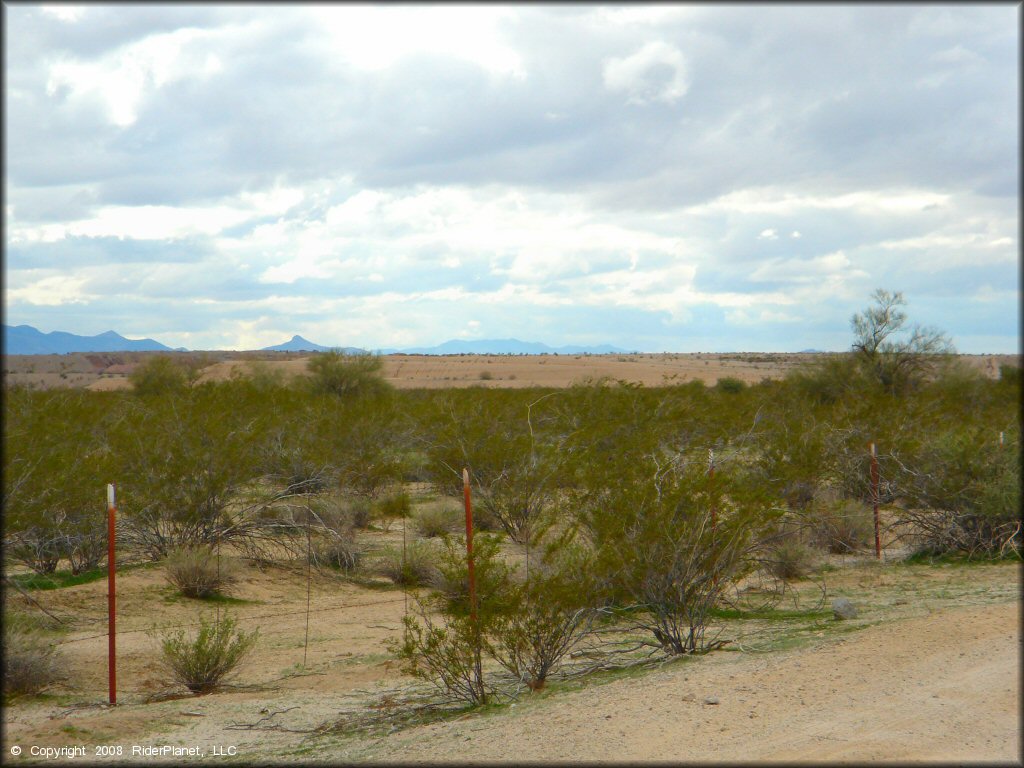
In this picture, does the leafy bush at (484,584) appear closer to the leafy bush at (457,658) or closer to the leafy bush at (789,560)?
the leafy bush at (457,658)

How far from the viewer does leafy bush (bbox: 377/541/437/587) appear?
18.5m

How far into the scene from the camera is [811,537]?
20109mm

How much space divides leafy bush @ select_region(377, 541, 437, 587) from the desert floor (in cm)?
190

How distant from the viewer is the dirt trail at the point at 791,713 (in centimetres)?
701

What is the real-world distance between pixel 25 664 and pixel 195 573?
5.50 meters

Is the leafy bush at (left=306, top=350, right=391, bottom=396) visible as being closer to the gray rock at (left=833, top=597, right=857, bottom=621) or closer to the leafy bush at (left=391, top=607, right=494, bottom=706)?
the gray rock at (left=833, top=597, right=857, bottom=621)

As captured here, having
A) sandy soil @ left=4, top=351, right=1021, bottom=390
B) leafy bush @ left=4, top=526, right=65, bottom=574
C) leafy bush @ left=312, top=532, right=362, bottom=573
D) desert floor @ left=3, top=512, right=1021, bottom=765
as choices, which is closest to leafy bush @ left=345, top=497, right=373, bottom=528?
leafy bush @ left=312, top=532, right=362, bottom=573

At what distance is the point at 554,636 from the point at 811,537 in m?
10.8

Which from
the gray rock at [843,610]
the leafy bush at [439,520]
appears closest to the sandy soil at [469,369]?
the leafy bush at [439,520]

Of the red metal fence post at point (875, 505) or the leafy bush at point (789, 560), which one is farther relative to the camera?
the red metal fence post at point (875, 505)

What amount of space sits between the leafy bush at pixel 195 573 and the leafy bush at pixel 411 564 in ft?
11.2

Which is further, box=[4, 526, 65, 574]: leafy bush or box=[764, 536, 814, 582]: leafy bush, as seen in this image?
box=[764, 536, 814, 582]: leafy bush

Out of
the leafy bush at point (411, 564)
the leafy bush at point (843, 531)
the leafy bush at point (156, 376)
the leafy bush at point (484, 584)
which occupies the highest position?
the leafy bush at point (156, 376)

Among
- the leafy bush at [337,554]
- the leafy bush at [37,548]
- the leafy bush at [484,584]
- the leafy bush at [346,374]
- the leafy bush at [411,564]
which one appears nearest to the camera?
the leafy bush at [484,584]
